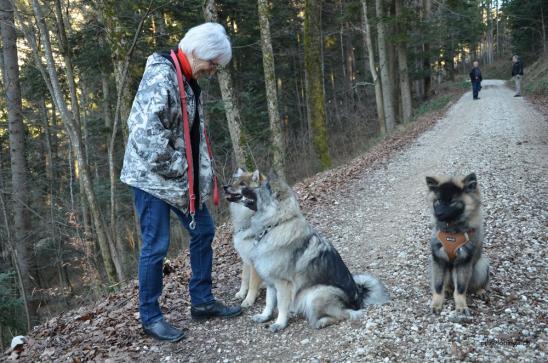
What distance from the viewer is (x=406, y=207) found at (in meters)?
7.56

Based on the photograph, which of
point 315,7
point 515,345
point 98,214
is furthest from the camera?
point 315,7

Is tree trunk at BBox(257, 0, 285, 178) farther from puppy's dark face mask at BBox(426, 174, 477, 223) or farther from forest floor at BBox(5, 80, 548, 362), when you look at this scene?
puppy's dark face mask at BBox(426, 174, 477, 223)

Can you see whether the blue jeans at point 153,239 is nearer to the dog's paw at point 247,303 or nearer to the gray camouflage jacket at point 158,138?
the gray camouflage jacket at point 158,138

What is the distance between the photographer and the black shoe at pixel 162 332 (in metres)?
3.89

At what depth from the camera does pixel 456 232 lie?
370 cm

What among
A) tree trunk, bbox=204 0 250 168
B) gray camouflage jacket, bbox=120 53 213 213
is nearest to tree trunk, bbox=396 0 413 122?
tree trunk, bbox=204 0 250 168

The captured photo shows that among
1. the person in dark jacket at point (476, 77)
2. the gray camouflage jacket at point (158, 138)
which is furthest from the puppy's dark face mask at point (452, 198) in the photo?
the person in dark jacket at point (476, 77)

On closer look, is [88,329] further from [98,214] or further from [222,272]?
[98,214]

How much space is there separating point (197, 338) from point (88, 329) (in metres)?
1.45

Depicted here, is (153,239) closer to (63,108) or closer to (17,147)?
(63,108)

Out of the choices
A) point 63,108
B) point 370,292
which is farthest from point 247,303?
point 63,108

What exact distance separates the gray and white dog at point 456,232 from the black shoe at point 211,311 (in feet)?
6.88

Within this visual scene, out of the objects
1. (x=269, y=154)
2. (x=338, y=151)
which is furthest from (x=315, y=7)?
(x=338, y=151)

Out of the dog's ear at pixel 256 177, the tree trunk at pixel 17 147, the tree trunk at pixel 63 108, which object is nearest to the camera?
the dog's ear at pixel 256 177
